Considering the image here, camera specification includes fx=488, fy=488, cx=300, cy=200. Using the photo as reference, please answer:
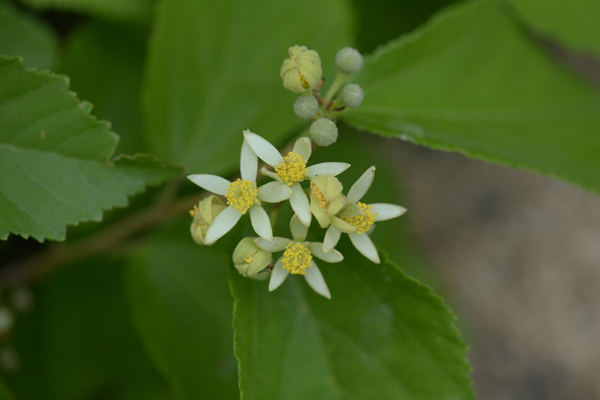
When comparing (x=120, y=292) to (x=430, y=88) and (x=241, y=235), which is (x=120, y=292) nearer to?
(x=241, y=235)

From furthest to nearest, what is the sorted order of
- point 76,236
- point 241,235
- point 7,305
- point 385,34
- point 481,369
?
point 481,369 → point 385,34 → point 76,236 → point 7,305 → point 241,235

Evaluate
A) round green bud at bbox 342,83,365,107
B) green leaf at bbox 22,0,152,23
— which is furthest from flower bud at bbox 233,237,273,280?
green leaf at bbox 22,0,152,23

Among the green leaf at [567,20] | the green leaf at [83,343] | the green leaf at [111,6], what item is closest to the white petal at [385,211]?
the green leaf at [567,20]

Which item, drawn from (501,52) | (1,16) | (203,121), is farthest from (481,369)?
(1,16)

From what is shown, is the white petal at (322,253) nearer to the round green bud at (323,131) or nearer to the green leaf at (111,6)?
the round green bud at (323,131)

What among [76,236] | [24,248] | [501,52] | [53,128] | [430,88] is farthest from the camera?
[24,248]

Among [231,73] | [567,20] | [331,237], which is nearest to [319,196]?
[331,237]
